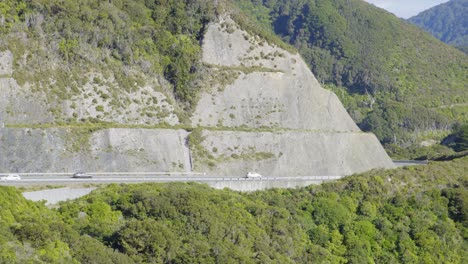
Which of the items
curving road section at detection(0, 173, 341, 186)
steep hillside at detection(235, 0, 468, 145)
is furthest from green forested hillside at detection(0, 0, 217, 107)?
→ steep hillside at detection(235, 0, 468, 145)

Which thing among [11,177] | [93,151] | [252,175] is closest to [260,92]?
[252,175]

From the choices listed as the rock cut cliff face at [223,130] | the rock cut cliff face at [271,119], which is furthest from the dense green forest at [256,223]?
the rock cut cliff face at [223,130]

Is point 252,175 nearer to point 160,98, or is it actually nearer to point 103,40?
point 160,98

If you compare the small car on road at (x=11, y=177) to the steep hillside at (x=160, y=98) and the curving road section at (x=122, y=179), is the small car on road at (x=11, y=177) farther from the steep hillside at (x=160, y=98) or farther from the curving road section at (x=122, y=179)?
the steep hillside at (x=160, y=98)

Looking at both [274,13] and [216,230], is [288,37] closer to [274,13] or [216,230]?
[274,13]

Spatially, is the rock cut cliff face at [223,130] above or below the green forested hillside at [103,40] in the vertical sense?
below

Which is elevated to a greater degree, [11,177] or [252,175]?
[11,177]
